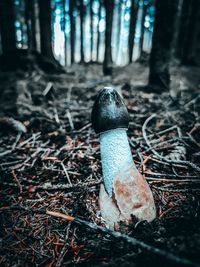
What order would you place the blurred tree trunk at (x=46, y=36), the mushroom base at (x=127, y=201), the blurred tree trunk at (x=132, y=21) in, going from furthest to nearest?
1. the blurred tree trunk at (x=132, y=21)
2. the blurred tree trunk at (x=46, y=36)
3. the mushroom base at (x=127, y=201)

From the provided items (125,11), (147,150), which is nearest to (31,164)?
(147,150)

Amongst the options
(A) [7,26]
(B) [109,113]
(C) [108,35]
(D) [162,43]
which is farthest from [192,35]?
(B) [109,113]

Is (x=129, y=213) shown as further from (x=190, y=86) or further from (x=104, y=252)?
(x=190, y=86)

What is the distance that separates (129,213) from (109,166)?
0.38 metres

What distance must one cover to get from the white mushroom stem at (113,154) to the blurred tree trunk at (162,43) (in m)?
3.67

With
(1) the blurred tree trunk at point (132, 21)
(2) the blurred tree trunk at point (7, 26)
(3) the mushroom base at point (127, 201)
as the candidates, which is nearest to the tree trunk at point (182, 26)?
(1) the blurred tree trunk at point (132, 21)

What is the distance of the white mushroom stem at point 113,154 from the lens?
181 centimetres

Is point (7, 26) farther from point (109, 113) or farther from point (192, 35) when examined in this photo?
point (109, 113)

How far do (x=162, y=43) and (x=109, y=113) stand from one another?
419 centimetres

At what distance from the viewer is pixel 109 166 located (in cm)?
182

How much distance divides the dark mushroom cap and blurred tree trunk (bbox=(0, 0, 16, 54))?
6.07 metres

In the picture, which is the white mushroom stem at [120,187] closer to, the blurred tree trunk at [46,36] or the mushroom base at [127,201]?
the mushroom base at [127,201]

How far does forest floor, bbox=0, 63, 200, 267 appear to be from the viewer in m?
1.44

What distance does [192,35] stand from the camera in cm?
769
